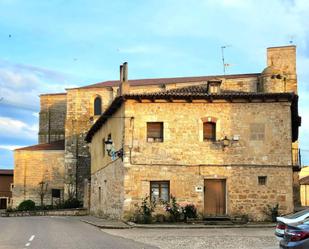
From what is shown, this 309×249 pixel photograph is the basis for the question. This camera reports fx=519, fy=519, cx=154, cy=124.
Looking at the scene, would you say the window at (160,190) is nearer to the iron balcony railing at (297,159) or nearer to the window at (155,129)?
the window at (155,129)

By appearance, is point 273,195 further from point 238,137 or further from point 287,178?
point 238,137

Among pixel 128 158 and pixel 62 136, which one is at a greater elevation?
pixel 62 136

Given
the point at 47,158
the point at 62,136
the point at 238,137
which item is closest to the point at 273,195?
the point at 238,137

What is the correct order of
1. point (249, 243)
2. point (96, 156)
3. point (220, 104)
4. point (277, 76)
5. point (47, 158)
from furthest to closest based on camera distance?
point (47, 158) < point (277, 76) < point (96, 156) < point (220, 104) < point (249, 243)

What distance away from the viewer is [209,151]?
87.6 ft

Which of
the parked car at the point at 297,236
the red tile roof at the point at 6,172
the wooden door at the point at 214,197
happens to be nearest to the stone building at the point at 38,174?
the red tile roof at the point at 6,172

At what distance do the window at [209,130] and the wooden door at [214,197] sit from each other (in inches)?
87.5

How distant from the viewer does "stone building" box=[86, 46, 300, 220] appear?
26266 millimetres

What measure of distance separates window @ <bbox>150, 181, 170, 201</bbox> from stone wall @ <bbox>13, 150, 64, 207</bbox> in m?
34.0

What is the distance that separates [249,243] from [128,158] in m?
11.5

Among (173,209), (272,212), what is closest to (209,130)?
(173,209)

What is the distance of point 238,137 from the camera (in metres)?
26.7

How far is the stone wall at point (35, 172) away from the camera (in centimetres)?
5906

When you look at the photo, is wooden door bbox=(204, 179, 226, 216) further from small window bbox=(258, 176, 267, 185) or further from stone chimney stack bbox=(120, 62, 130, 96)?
stone chimney stack bbox=(120, 62, 130, 96)
